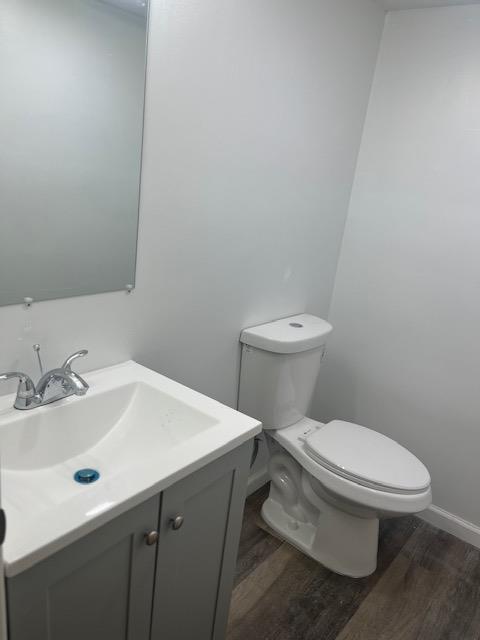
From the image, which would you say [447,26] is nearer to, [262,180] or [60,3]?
[262,180]

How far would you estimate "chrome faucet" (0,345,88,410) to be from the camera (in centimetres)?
109

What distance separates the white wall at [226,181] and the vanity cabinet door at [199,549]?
1.63 ft

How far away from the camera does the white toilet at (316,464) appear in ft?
5.48

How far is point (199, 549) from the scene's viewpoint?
114 centimetres

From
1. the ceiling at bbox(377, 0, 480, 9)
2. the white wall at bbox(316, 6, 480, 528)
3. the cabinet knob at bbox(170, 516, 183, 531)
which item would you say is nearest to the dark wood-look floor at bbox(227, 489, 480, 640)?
the white wall at bbox(316, 6, 480, 528)

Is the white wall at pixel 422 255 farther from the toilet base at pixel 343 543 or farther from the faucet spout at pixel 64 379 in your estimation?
the faucet spout at pixel 64 379

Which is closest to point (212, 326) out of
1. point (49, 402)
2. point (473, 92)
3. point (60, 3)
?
point (49, 402)

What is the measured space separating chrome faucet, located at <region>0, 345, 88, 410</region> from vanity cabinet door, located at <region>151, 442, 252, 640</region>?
37 cm

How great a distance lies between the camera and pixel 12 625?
29.9 inches

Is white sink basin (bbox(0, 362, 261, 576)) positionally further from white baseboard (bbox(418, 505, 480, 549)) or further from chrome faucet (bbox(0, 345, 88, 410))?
white baseboard (bbox(418, 505, 480, 549))

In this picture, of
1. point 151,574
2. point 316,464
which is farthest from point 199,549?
point 316,464

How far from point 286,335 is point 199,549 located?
0.90 metres

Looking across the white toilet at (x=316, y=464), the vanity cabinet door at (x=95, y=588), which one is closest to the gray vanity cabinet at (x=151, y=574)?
the vanity cabinet door at (x=95, y=588)

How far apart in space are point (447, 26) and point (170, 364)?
1742 millimetres
